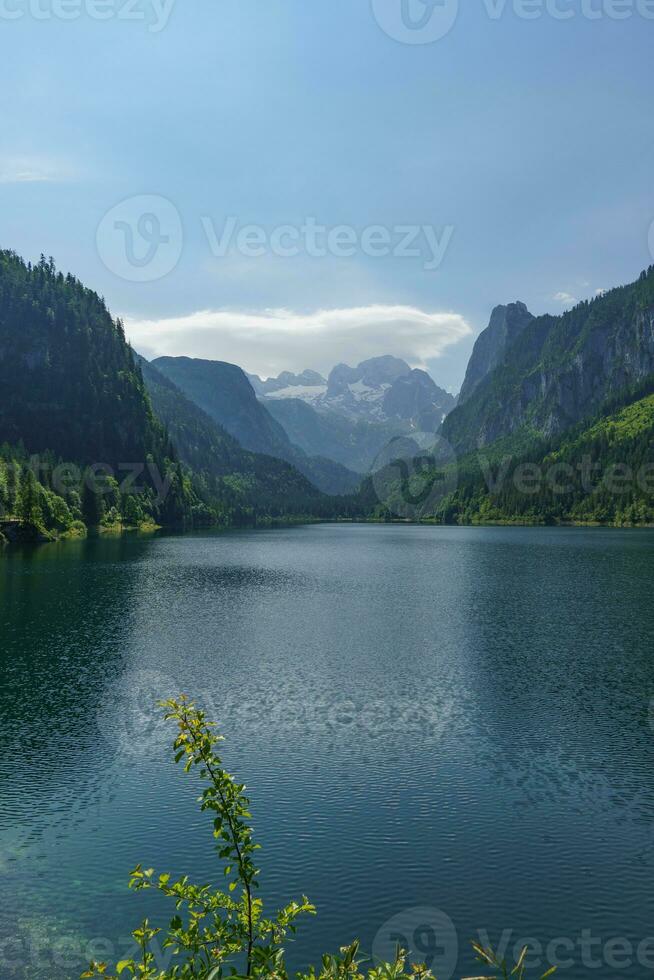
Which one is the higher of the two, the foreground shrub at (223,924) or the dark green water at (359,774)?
the foreground shrub at (223,924)

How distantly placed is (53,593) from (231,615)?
86.6 feet

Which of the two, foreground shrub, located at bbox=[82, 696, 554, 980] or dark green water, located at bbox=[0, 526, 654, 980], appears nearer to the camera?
foreground shrub, located at bbox=[82, 696, 554, 980]

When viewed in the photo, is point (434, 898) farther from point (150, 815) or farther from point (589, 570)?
point (589, 570)

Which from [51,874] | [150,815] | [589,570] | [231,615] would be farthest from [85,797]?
[589,570]

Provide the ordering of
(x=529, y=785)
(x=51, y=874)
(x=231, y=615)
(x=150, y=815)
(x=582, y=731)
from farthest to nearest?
(x=231, y=615) → (x=582, y=731) → (x=529, y=785) → (x=150, y=815) → (x=51, y=874)

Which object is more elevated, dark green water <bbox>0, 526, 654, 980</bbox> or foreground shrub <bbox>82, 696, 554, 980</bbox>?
foreground shrub <bbox>82, 696, 554, 980</bbox>

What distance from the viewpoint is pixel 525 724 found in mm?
39531

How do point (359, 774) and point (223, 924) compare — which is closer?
point (223, 924)

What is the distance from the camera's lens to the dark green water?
20.8 meters

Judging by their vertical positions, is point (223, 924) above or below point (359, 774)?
above

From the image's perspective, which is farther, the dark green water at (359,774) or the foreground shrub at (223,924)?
the dark green water at (359,774)

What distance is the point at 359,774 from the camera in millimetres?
31812

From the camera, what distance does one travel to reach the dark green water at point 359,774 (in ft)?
68.4

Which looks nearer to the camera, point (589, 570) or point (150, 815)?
point (150, 815)
